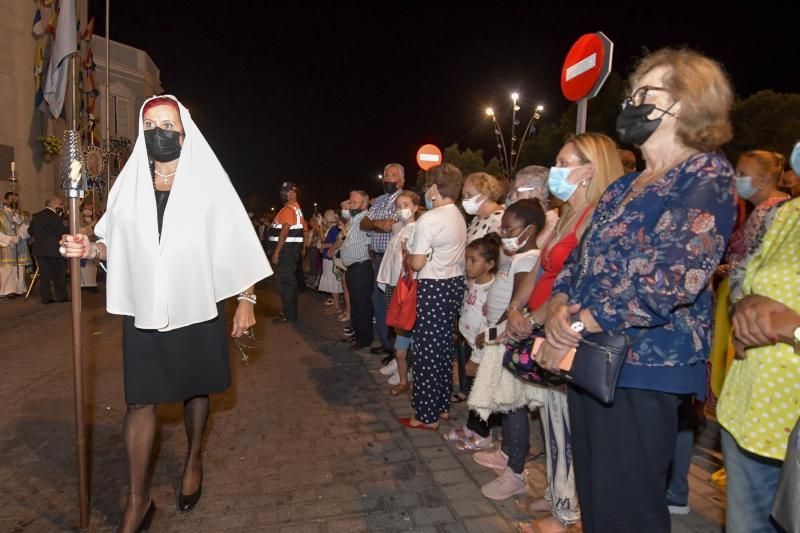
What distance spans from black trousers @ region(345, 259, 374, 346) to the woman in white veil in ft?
14.0

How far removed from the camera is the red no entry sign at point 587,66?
4512 mm

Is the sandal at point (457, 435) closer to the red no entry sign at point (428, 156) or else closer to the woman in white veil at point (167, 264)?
the woman in white veil at point (167, 264)

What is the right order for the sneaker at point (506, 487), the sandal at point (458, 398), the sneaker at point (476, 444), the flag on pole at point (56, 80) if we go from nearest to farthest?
the sneaker at point (506, 487), the sneaker at point (476, 444), the sandal at point (458, 398), the flag on pole at point (56, 80)

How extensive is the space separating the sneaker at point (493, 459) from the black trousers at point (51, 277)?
10.7 meters

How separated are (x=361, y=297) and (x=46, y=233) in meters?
7.70

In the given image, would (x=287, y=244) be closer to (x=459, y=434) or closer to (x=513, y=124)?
(x=459, y=434)

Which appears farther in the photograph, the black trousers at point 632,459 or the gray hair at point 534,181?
the gray hair at point 534,181

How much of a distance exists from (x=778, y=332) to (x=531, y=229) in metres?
Answer: 1.94

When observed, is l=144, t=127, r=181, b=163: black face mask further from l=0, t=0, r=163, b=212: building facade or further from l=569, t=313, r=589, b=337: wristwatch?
l=0, t=0, r=163, b=212: building facade

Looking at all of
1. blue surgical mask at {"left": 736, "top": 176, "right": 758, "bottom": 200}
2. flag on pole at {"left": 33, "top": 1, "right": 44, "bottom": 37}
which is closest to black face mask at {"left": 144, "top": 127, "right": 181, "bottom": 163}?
blue surgical mask at {"left": 736, "top": 176, "right": 758, "bottom": 200}

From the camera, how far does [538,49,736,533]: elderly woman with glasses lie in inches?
72.1

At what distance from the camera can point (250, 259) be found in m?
3.20

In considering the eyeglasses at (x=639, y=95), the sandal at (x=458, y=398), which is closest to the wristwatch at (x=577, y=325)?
the eyeglasses at (x=639, y=95)

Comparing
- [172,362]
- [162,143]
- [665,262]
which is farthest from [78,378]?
[665,262]
